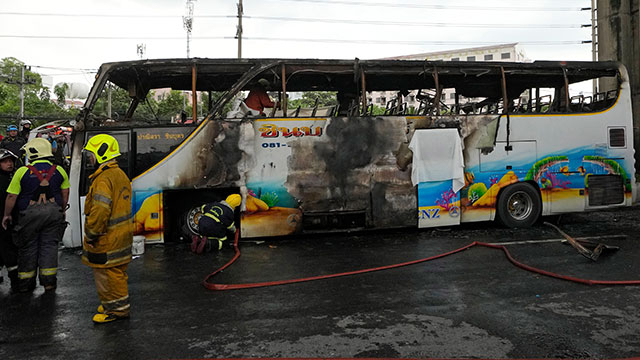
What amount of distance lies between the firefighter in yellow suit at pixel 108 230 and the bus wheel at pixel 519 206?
695cm

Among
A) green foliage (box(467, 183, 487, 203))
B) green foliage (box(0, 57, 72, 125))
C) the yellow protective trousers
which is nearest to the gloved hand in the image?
the yellow protective trousers

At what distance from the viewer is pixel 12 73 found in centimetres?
5150

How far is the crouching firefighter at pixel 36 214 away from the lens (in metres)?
4.95

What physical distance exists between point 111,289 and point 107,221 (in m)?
0.67

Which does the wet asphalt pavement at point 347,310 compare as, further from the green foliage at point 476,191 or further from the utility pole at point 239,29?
the utility pole at point 239,29

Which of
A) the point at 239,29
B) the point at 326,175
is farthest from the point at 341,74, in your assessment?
the point at 239,29

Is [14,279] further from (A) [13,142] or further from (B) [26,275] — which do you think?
(A) [13,142]

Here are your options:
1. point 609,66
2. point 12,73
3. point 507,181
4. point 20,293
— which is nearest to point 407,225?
point 507,181

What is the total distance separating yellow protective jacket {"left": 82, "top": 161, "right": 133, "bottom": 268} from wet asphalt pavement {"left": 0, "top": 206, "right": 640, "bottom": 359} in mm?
655

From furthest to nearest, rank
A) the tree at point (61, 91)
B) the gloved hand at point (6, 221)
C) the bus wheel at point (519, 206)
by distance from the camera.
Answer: the tree at point (61, 91) → the bus wheel at point (519, 206) → the gloved hand at point (6, 221)

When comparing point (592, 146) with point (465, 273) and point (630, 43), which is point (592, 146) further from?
point (630, 43)

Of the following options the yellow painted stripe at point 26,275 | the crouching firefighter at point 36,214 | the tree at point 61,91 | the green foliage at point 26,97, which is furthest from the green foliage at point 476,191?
the tree at point 61,91

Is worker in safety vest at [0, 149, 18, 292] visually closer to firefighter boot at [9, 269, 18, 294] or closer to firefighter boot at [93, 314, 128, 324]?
firefighter boot at [9, 269, 18, 294]

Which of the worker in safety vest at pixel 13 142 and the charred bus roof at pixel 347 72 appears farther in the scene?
the worker in safety vest at pixel 13 142
